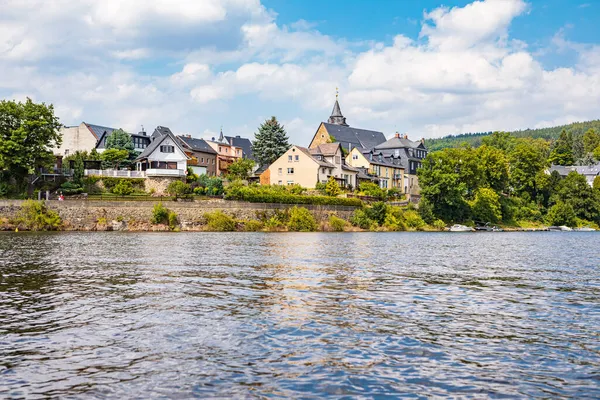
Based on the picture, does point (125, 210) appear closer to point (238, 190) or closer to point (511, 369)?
Result: point (238, 190)

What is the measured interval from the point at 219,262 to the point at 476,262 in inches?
541

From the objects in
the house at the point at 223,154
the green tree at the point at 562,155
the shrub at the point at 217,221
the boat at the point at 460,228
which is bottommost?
the boat at the point at 460,228

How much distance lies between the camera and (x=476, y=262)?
29688 millimetres

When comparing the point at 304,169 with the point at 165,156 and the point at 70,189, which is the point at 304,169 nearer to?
the point at 165,156

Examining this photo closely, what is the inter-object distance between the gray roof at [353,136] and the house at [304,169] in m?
26.6

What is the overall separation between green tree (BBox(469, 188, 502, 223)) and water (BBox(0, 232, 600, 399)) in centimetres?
7229

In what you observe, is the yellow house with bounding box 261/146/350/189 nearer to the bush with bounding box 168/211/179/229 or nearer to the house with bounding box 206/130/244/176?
the house with bounding box 206/130/244/176

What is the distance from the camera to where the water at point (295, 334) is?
8656 mm

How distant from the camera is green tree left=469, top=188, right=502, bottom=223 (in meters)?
93.2

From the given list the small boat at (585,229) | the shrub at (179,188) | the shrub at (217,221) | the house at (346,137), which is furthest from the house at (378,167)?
the shrub at (217,221)

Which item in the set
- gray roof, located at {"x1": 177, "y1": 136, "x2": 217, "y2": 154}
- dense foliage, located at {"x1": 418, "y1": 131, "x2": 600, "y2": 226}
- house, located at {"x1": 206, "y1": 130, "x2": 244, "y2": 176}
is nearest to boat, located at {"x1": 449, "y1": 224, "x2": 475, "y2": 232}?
dense foliage, located at {"x1": 418, "y1": 131, "x2": 600, "y2": 226}

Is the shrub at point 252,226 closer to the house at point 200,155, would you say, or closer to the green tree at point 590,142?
the house at point 200,155

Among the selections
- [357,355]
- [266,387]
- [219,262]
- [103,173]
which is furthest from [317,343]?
[103,173]

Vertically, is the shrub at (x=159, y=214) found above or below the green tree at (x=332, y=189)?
below
